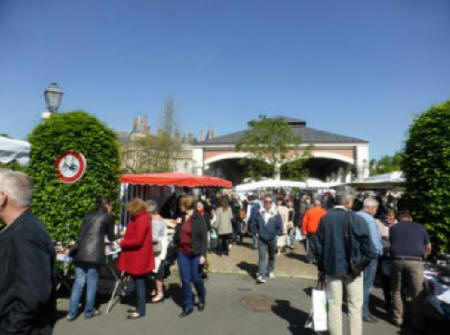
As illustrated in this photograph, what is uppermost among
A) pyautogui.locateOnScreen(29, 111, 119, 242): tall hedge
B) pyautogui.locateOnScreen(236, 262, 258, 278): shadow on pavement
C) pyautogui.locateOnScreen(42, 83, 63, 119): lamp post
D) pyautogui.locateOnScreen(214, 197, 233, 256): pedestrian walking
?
pyautogui.locateOnScreen(42, 83, 63, 119): lamp post

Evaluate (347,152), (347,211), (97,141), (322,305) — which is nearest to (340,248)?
(347,211)

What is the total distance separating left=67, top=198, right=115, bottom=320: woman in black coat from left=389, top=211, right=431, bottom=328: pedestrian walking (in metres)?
4.29

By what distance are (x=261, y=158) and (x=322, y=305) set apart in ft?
72.7

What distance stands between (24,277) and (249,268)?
667 centimetres

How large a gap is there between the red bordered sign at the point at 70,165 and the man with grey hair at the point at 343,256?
166 inches

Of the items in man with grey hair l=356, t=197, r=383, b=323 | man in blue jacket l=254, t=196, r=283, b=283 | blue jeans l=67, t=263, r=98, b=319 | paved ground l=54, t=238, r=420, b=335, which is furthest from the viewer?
man in blue jacket l=254, t=196, r=283, b=283

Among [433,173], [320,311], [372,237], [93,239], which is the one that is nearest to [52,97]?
[93,239]

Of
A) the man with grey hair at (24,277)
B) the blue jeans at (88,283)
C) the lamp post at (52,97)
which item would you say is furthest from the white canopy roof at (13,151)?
the man with grey hair at (24,277)

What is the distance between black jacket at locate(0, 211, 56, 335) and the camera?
1918 millimetres

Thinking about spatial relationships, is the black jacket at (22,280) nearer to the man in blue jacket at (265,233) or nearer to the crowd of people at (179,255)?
the crowd of people at (179,255)

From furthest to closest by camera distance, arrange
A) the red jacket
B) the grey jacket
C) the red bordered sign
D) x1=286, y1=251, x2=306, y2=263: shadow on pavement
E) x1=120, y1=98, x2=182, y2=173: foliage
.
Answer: x1=120, y1=98, x2=182, y2=173: foliage, the grey jacket, x1=286, y1=251, x2=306, y2=263: shadow on pavement, the red jacket, the red bordered sign

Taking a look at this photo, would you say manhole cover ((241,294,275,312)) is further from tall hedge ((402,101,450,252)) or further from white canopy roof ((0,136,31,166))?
white canopy roof ((0,136,31,166))

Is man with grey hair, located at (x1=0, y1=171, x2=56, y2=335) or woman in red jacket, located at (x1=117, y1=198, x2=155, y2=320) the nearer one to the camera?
man with grey hair, located at (x1=0, y1=171, x2=56, y2=335)

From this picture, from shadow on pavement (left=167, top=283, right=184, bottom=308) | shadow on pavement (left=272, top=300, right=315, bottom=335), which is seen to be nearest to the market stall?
shadow on pavement (left=167, top=283, right=184, bottom=308)
